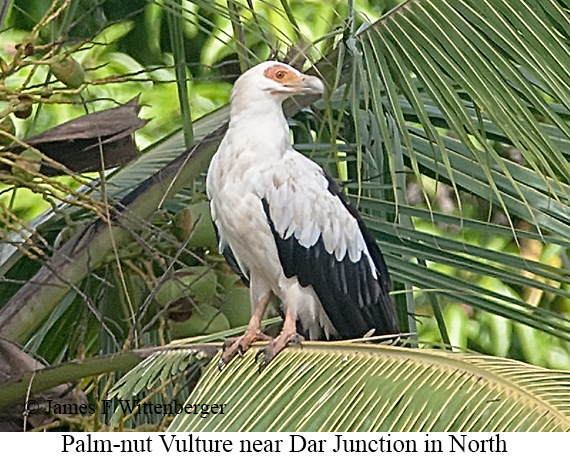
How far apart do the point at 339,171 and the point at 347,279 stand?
0.28 meters

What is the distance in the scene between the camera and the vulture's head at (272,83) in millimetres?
1593

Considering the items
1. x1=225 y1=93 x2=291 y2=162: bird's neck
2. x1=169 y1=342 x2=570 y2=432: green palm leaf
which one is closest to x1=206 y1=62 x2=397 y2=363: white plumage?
x1=225 y1=93 x2=291 y2=162: bird's neck

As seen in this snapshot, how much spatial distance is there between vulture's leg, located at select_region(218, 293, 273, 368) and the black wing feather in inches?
3.8

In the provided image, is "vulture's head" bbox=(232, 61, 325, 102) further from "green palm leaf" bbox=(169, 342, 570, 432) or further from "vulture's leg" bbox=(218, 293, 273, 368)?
"green palm leaf" bbox=(169, 342, 570, 432)

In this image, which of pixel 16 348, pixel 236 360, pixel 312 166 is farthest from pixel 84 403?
pixel 312 166

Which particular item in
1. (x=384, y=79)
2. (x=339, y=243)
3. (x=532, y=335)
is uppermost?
(x=384, y=79)

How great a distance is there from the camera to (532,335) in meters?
2.95

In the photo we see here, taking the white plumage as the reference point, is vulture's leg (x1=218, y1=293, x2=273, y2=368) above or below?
below

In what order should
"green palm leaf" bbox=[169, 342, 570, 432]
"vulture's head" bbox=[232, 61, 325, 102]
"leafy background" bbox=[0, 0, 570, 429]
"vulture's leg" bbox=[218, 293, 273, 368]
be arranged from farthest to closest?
"vulture's head" bbox=[232, 61, 325, 102] < "vulture's leg" bbox=[218, 293, 273, 368] < "leafy background" bbox=[0, 0, 570, 429] < "green palm leaf" bbox=[169, 342, 570, 432]

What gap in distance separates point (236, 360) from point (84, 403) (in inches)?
11.3

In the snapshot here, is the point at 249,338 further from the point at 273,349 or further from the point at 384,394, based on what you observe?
the point at 384,394

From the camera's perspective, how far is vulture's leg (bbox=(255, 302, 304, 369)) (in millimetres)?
1363
